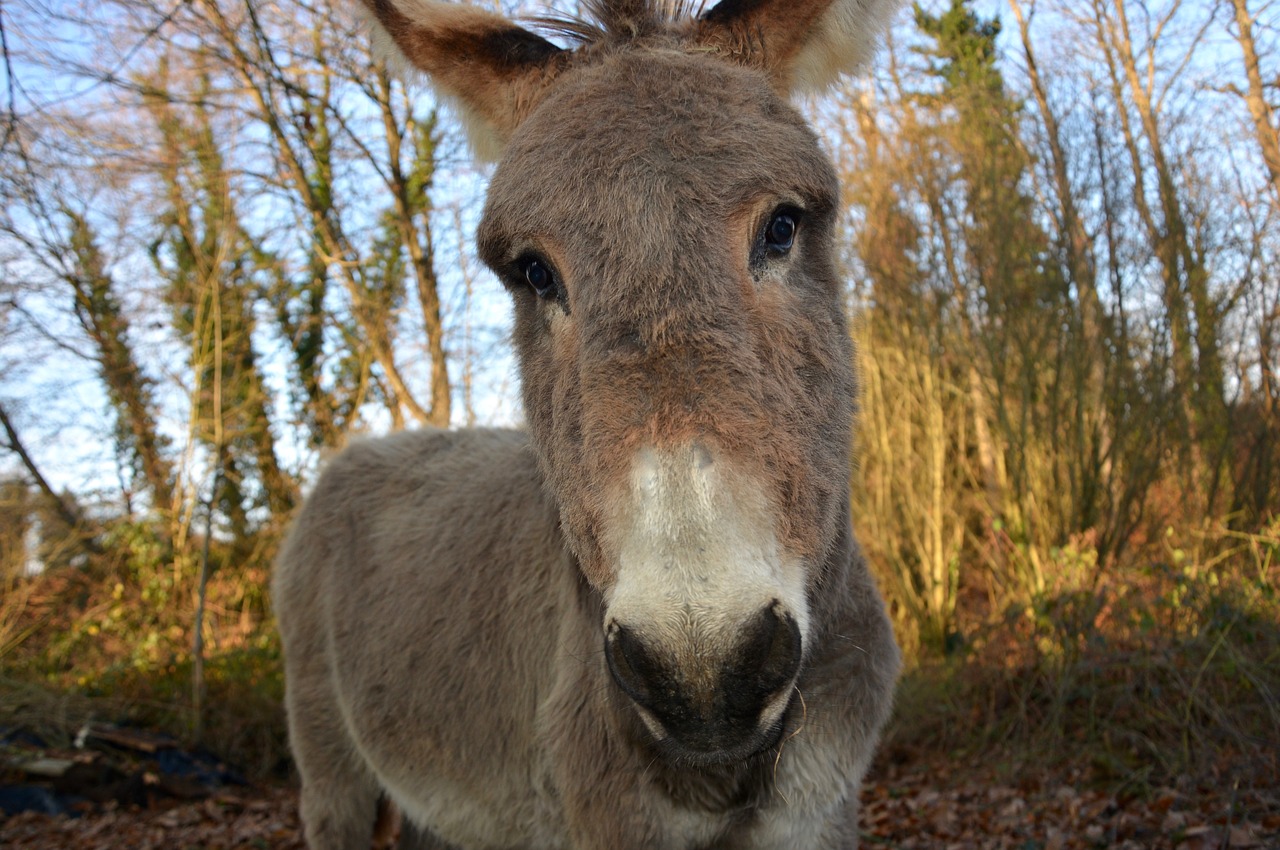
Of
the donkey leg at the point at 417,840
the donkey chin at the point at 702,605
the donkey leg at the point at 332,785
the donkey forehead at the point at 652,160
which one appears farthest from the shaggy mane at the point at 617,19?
the donkey leg at the point at 417,840

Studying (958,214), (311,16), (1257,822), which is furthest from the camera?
(311,16)

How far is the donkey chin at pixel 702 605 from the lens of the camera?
144 cm

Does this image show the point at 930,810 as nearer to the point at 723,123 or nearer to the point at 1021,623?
the point at 1021,623

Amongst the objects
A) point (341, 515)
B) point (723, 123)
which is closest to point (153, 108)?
point (341, 515)

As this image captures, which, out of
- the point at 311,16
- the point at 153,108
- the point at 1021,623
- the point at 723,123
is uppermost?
the point at 311,16

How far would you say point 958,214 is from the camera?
319 inches

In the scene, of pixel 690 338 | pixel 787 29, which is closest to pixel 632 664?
pixel 690 338

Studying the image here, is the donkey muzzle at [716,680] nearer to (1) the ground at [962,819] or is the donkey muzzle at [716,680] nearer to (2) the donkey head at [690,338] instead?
(2) the donkey head at [690,338]

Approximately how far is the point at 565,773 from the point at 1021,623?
5.20 metres

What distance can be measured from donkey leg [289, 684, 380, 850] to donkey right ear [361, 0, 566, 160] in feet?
9.84

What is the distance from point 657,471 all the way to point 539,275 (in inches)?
30.9

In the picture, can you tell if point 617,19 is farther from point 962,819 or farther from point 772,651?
point 962,819

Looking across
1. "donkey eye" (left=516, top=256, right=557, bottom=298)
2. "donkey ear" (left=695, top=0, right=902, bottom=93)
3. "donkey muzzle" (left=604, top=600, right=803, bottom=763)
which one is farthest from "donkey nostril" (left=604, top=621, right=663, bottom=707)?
"donkey ear" (left=695, top=0, right=902, bottom=93)

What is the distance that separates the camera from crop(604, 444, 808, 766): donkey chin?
1.44 metres
